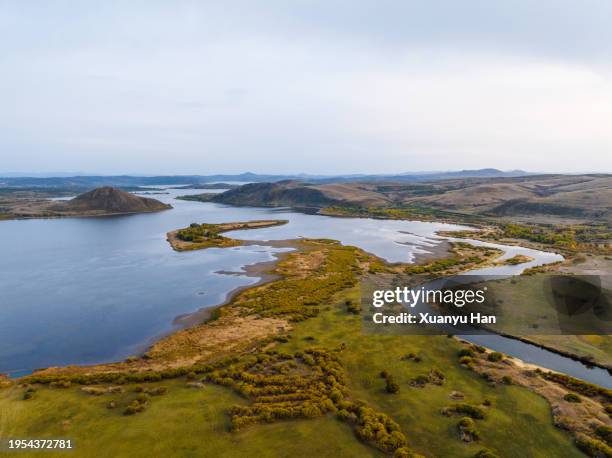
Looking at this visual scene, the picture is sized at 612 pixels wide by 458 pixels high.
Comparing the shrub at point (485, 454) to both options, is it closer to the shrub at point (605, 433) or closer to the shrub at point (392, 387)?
the shrub at point (605, 433)

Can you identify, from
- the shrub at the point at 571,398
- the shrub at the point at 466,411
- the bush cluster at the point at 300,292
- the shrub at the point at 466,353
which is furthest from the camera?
the bush cluster at the point at 300,292

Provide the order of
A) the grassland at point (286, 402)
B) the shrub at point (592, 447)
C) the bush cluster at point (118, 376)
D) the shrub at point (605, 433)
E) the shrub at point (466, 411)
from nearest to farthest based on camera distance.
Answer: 1. the shrub at point (592, 447)
2. the shrub at point (605, 433)
3. the grassland at point (286, 402)
4. the shrub at point (466, 411)
5. the bush cluster at point (118, 376)

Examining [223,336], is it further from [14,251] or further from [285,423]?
[14,251]

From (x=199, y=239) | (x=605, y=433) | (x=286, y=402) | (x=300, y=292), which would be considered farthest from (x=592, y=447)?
(x=199, y=239)

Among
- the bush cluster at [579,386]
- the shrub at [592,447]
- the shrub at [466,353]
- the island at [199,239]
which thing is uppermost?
the island at [199,239]

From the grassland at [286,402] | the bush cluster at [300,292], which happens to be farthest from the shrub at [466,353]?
the bush cluster at [300,292]

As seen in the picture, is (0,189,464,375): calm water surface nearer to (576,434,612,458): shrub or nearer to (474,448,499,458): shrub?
(474,448,499,458): shrub

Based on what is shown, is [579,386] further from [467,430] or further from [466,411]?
[467,430]

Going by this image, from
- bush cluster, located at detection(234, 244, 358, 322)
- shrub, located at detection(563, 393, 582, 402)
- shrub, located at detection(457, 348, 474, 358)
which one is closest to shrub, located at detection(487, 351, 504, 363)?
shrub, located at detection(457, 348, 474, 358)

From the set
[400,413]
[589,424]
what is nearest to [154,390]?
[400,413]

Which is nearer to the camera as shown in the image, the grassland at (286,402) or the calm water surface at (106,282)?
the grassland at (286,402)

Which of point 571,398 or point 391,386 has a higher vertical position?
point 571,398
